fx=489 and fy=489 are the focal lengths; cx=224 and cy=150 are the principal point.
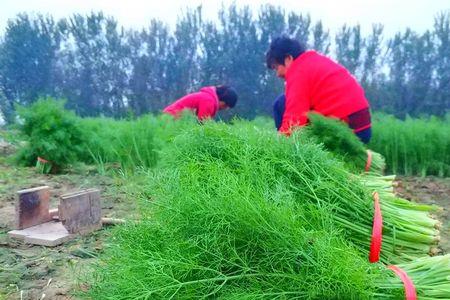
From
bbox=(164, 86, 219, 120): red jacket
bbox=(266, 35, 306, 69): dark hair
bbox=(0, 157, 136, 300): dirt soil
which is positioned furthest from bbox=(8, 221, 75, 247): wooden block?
bbox=(164, 86, 219, 120): red jacket

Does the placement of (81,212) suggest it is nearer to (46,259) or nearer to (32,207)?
Result: (32,207)

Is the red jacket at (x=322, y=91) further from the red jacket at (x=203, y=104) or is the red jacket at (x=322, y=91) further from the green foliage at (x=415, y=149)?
the green foliage at (x=415, y=149)

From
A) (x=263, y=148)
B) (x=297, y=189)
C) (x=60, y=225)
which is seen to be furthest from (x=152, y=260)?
(x=60, y=225)

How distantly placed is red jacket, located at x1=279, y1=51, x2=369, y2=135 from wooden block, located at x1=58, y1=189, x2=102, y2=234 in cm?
170

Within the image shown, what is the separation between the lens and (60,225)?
3002mm

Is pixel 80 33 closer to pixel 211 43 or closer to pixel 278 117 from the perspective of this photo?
pixel 211 43

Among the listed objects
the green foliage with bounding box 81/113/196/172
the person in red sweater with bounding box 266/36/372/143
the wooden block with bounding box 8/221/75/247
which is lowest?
the wooden block with bounding box 8/221/75/247

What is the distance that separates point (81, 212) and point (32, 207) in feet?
1.08

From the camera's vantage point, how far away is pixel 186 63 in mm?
18484

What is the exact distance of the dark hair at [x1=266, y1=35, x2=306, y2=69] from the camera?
4.23m

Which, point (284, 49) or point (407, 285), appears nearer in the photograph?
point (407, 285)

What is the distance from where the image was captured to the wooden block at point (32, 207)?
9.52ft

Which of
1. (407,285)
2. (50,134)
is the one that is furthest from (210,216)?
→ (50,134)

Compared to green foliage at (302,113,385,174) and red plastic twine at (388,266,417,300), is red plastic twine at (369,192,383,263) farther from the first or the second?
green foliage at (302,113,385,174)
